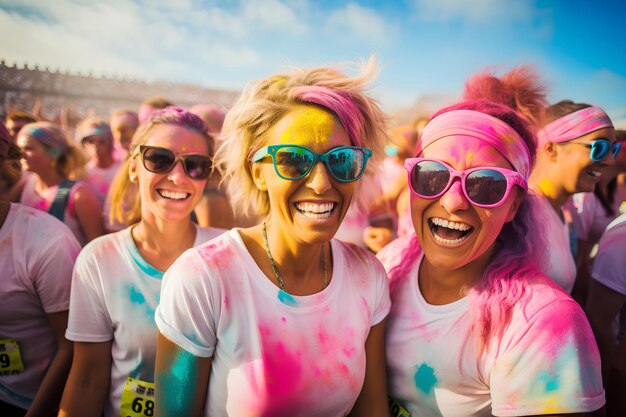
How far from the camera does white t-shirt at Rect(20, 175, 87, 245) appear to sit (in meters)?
3.26

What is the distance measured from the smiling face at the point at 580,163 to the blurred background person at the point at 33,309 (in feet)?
11.2

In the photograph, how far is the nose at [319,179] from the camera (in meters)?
1.51

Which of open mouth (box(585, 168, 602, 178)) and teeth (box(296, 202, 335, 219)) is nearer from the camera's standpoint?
teeth (box(296, 202, 335, 219))

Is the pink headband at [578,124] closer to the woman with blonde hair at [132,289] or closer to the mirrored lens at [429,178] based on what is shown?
the mirrored lens at [429,178]

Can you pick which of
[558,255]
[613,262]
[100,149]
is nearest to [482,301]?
[558,255]

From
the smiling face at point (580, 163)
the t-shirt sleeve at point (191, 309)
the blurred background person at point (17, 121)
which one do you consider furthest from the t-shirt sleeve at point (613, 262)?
the blurred background person at point (17, 121)

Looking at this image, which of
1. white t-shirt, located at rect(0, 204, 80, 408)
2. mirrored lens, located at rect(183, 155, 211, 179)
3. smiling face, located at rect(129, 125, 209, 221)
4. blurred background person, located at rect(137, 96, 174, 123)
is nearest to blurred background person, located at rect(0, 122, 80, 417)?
white t-shirt, located at rect(0, 204, 80, 408)

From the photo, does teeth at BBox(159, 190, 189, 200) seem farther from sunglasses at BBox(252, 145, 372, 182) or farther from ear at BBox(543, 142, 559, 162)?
ear at BBox(543, 142, 559, 162)

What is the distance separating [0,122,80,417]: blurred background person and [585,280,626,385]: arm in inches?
127

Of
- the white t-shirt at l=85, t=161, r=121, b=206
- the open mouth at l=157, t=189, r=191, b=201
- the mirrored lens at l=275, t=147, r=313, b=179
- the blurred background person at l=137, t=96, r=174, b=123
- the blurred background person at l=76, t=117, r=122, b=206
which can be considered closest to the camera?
the mirrored lens at l=275, t=147, r=313, b=179

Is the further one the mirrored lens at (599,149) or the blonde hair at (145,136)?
the mirrored lens at (599,149)

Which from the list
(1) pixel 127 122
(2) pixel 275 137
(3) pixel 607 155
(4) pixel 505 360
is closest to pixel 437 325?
(4) pixel 505 360

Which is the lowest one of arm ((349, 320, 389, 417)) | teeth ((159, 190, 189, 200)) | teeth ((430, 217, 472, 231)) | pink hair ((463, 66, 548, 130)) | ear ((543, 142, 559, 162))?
arm ((349, 320, 389, 417))

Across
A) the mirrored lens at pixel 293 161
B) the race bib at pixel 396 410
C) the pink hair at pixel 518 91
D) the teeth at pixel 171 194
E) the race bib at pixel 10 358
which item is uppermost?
the pink hair at pixel 518 91
